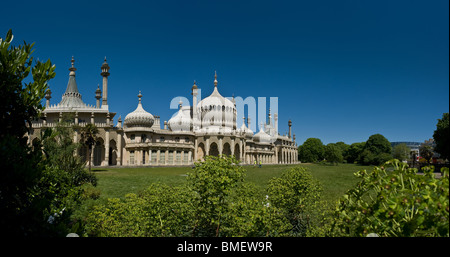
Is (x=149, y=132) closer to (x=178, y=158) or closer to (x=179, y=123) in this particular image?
(x=178, y=158)

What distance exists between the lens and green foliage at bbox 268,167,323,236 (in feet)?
35.4

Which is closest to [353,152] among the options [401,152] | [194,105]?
[401,152]

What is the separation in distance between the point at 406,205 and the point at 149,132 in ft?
182

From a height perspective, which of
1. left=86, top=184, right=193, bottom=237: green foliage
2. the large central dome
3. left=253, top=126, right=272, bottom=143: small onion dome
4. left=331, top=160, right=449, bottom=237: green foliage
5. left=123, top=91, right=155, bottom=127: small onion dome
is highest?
the large central dome

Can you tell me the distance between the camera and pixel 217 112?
247 feet

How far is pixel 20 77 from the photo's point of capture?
18.6 ft

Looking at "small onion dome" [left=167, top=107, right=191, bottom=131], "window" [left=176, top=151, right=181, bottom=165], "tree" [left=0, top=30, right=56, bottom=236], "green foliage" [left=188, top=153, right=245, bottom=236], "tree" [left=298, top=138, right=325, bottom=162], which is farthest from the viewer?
"tree" [left=298, top=138, right=325, bottom=162]

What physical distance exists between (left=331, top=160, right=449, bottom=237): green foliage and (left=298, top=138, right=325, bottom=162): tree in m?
117

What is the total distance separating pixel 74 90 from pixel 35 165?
205 ft

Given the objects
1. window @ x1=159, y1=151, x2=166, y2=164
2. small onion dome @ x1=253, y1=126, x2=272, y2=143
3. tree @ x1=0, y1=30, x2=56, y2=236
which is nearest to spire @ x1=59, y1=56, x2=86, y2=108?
window @ x1=159, y1=151, x2=166, y2=164

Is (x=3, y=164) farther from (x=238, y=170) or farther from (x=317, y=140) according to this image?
(x=317, y=140)

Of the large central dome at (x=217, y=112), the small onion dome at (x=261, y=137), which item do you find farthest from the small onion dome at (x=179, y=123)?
the small onion dome at (x=261, y=137)

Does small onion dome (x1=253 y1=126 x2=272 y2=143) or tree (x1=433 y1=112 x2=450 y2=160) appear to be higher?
small onion dome (x1=253 y1=126 x2=272 y2=143)

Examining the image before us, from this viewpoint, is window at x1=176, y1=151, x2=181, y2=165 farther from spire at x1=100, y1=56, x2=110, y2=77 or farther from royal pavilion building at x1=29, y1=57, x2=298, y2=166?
spire at x1=100, y1=56, x2=110, y2=77
